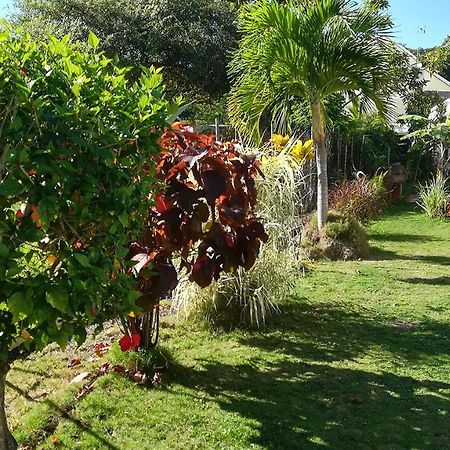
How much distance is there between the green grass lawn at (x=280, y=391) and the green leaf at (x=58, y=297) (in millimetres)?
1482

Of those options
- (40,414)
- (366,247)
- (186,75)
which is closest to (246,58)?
(366,247)

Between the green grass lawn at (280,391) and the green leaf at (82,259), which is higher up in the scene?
the green leaf at (82,259)

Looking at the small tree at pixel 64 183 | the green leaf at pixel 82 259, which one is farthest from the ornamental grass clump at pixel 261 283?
the green leaf at pixel 82 259

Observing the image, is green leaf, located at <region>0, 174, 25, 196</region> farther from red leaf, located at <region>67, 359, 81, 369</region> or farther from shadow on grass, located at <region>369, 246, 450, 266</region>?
shadow on grass, located at <region>369, 246, 450, 266</region>

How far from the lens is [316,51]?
755 cm

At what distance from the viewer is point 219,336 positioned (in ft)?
15.6

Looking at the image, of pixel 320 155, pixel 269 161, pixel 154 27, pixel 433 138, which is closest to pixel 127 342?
pixel 269 161

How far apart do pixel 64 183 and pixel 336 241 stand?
652 cm

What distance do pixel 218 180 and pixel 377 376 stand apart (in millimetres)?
1893

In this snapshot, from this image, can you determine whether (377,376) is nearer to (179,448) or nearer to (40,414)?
(179,448)

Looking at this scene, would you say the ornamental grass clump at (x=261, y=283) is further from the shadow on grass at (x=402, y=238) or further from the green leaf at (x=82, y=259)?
the shadow on grass at (x=402, y=238)

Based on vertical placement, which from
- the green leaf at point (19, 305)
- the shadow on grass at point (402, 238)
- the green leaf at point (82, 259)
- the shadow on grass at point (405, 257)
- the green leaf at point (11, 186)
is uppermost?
the green leaf at point (11, 186)

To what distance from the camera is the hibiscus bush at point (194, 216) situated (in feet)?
10.4

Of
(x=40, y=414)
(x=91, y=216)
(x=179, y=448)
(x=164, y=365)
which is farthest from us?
(x=164, y=365)
